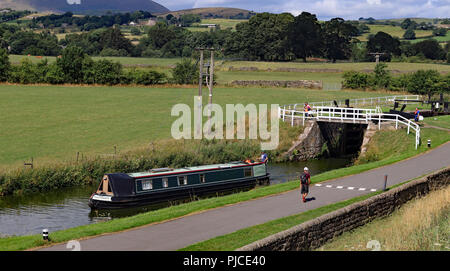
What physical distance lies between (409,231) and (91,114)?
43649 mm

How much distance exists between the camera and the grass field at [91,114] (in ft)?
141

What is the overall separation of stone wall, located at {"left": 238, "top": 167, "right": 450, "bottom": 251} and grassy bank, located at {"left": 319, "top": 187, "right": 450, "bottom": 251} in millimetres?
301

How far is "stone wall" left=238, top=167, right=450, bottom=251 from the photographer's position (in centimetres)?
1852

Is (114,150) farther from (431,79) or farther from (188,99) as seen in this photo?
(431,79)

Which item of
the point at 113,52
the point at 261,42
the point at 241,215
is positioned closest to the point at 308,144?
the point at 241,215

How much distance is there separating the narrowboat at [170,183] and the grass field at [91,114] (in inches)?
365

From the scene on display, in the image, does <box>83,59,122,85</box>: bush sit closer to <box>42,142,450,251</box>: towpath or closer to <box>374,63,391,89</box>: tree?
<box>374,63,391,89</box>: tree

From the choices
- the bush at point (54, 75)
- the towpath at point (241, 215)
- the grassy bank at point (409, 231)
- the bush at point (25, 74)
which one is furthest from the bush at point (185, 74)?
the grassy bank at point (409, 231)

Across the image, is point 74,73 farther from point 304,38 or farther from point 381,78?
point 304,38

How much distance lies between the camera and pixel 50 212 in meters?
29.5

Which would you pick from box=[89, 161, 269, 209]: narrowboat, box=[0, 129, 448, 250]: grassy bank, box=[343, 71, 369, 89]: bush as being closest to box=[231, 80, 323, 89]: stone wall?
box=[343, 71, 369, 89]: bush

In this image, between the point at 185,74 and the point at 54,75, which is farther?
the point at 185,74
